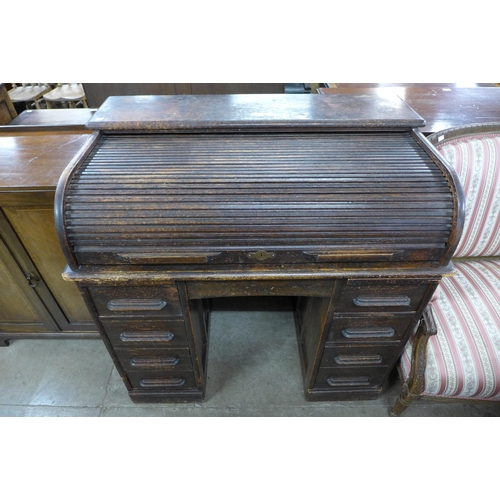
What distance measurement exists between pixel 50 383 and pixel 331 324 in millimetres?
1606

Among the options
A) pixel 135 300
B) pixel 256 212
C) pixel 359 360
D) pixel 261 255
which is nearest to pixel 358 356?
pixel 359 360

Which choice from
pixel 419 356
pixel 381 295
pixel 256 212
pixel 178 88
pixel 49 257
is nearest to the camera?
pixel 256 212

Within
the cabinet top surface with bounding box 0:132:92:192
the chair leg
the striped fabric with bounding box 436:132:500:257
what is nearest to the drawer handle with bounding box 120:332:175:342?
the cabinet top surface with bounding box 0:132:92:192

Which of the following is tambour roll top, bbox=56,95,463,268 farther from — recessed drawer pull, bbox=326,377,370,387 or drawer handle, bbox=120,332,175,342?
recessed drawer pull, bbox=326,377,370,387

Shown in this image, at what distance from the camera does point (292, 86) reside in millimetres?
3531

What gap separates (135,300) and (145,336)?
0.69 ft

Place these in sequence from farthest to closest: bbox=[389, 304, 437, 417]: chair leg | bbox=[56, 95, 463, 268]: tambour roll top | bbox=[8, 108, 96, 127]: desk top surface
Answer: bbox=[8, 108, 96, 127]: desk top surface
bbox=[389, 304, 437, 417]: chair leg
bbox=[56, 95, 463, 268]: tambour roll top

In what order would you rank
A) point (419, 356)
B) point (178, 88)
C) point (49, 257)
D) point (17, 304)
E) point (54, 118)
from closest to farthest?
point (419, 356) → point (49, 257) → point (17, 304) → point (54, 118) → point (178, 88)

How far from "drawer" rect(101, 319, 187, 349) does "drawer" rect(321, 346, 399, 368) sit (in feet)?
2.09

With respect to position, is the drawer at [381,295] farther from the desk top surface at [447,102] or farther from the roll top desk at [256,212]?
the desk top surface at [447,102]

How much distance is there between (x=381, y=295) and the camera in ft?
4.02

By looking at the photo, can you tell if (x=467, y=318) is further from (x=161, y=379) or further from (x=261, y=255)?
(x=161, y=379)

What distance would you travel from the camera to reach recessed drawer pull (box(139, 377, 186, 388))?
163 centimetres

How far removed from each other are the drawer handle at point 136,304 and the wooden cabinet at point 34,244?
52cm
